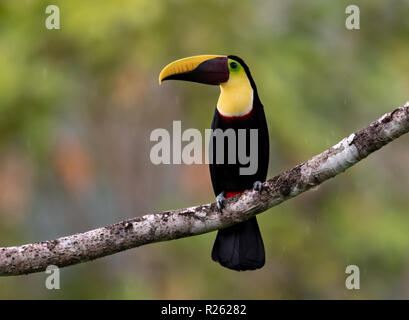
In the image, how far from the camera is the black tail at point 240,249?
16.6ft

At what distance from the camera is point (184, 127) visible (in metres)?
8.61

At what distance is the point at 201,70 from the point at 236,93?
0.90 ft

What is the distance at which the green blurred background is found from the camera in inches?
305

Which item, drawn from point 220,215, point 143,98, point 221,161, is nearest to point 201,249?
point 143,98

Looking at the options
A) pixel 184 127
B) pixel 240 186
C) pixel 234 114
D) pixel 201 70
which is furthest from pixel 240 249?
pixel 184 127

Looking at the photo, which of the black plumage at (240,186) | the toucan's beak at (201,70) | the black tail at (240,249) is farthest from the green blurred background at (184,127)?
the black tail at (240,249)

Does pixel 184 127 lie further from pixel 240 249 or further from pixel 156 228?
pixel 156 228

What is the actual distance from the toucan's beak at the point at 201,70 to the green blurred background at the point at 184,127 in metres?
2.21

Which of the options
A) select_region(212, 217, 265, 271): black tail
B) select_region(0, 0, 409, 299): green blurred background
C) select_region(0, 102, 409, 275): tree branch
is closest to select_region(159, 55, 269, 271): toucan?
select_region(212, 217, 265, 271): black tail

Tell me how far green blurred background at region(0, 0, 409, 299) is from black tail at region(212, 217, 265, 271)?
2.63m

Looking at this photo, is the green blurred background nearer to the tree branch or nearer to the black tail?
the black tail
